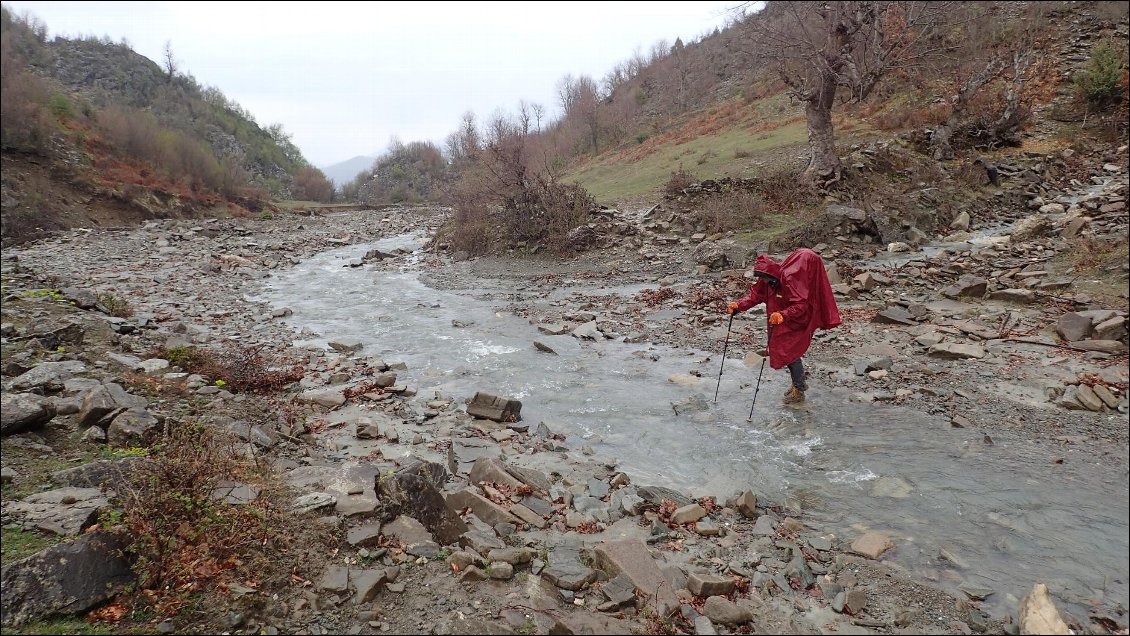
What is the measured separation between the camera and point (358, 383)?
863 cm

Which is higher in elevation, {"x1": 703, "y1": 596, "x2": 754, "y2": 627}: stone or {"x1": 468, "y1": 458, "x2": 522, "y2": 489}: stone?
{"x1": 468, "y1": 458, "x2": 522, "y2": 489}: stone

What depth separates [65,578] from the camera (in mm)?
3051

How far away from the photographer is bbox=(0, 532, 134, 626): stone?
2916mm

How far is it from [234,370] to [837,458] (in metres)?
7.91

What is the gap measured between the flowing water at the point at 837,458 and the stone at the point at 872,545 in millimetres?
94

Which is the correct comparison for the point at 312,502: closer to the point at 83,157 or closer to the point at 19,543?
the point at 19,543

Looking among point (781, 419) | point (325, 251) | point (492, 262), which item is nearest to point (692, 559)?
point (781, 419)

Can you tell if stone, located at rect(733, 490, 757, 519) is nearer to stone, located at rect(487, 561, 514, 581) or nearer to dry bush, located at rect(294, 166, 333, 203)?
stone, located at rect(487, 561, 514, 581)

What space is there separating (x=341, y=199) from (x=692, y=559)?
75782 mm

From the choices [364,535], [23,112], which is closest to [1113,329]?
[364,535]

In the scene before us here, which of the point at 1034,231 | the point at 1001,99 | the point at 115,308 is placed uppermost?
the point at 1001,99

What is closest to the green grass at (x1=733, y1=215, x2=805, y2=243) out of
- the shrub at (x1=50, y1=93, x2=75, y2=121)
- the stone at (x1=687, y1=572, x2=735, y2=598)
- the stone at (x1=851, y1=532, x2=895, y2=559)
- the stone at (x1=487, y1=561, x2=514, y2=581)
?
the stone at (x1=851, y1=532, x2=895, y2=559)

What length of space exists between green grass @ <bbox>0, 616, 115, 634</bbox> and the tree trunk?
19.1 meters

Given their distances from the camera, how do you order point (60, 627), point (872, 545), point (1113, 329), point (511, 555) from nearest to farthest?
point (60, 627)
point (511, 555)
point (872, 545)
point (1113, 329)
